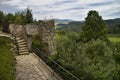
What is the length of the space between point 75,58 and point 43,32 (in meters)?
5.08

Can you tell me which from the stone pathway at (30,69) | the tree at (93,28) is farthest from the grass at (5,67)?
the tree at (93,28)

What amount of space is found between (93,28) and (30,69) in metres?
26.9

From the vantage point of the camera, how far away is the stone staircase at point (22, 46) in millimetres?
22419

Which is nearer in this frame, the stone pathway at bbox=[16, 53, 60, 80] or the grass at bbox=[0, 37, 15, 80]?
the grass at bbox=[0, 37, 15, 80]

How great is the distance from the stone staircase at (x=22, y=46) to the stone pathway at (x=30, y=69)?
0.99 m

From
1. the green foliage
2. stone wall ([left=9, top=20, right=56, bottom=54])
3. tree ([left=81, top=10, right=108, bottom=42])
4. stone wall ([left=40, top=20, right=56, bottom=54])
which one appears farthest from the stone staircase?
tree ([left=81, top=10, right=108, bottom=42])

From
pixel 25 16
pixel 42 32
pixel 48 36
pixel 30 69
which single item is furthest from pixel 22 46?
pixel 25 16

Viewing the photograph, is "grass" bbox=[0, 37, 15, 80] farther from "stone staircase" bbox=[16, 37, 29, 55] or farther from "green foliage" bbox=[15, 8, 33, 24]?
"green foliage" bbox=[15, 8, 33, 24]

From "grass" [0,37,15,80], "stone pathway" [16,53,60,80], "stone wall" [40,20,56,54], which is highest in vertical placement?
"stone wall" [40,20,56,54]

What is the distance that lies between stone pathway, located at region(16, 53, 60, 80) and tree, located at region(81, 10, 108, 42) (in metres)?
21.6

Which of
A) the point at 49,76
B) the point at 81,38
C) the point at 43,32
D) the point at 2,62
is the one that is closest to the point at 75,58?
the point at 49,76

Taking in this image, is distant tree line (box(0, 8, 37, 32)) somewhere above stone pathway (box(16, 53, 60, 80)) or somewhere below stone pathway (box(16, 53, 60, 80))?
above

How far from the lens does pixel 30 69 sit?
17.9 metres

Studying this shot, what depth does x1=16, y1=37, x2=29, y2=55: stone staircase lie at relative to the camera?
22.4 metres
